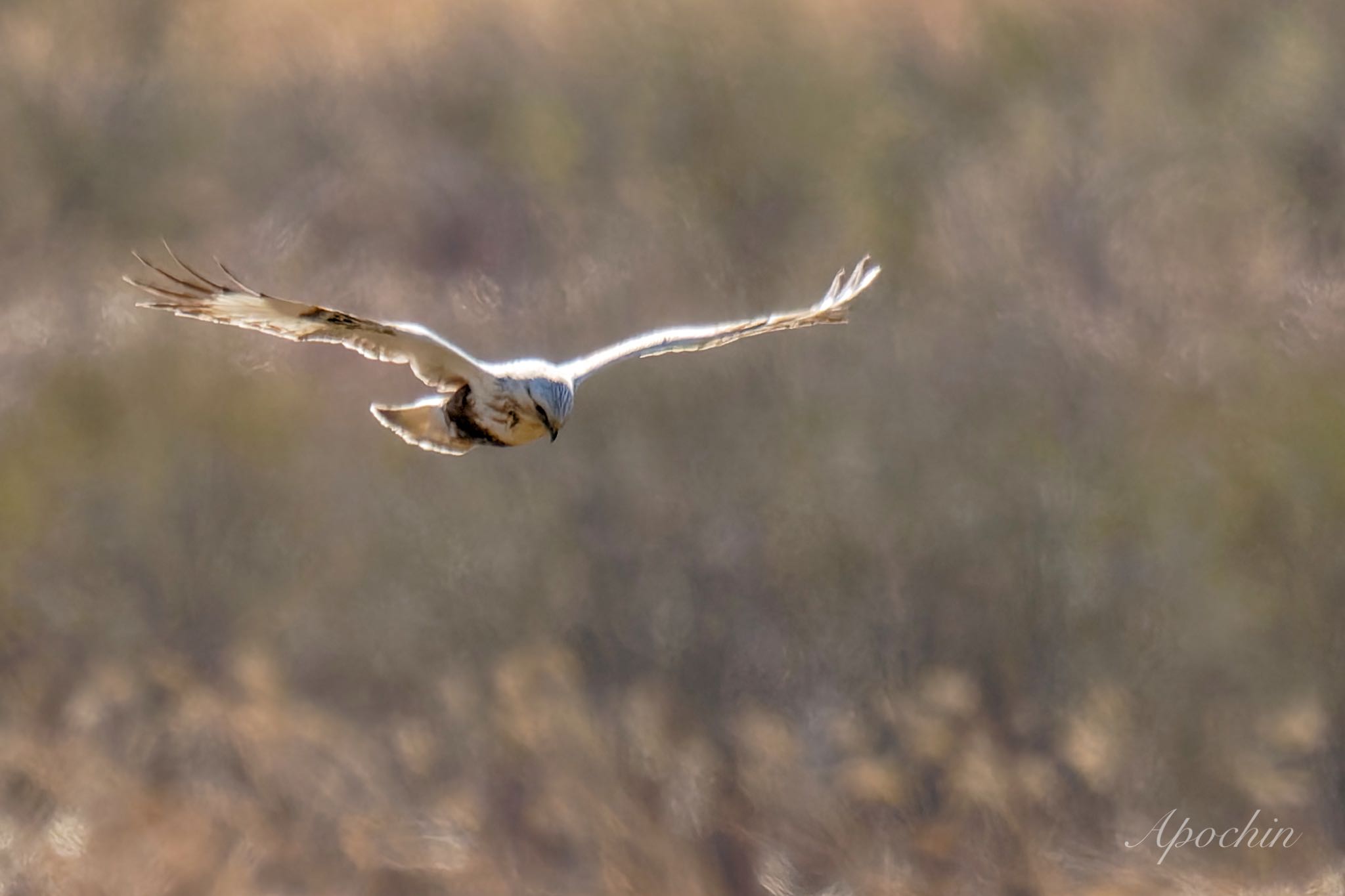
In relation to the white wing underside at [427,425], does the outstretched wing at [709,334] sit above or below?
above

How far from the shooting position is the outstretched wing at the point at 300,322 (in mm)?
5062

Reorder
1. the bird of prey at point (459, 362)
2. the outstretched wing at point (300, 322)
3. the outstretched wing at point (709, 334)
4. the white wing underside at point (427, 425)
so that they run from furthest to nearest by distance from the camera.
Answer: the outstretched wing at point (709, 334), the white wing underside at point (427, 425), the bird of prey at point (459, 362), the outstretched wing at point (300, 322)

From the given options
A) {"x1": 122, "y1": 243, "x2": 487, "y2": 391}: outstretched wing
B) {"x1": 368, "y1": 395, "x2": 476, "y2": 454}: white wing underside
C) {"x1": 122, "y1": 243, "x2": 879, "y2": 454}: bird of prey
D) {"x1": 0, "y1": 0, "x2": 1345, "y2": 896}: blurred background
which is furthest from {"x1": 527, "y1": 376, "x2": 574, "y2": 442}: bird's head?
{"x1": 0, "y1": 0, "x2": 1345, "y2": 896}: blurred background

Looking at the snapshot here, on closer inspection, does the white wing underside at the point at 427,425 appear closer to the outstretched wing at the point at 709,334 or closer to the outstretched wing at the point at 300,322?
the outstretched wing at the point at 300,322

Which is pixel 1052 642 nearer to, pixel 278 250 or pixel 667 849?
pixel 667 849

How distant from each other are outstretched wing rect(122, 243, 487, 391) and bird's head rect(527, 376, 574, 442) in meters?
0.17

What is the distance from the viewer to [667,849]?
9664 millimetres

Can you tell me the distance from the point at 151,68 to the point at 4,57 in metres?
0.80

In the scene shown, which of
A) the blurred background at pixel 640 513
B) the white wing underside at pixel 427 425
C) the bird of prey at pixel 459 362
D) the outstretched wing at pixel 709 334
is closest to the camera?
the bird of prey at pixel 459 362

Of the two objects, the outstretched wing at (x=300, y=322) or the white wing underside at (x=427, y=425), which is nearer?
the outstretched wing at (x=300, y=322)

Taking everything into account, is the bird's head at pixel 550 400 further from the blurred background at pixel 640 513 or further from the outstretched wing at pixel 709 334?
the blurred background at pixel 640 513

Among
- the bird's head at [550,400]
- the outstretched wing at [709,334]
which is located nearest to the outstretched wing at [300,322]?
the bird's head at [550,400]

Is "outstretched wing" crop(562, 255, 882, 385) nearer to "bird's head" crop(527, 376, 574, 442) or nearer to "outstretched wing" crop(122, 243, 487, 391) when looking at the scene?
"bird's head" crop(527, 376, 574, 442)

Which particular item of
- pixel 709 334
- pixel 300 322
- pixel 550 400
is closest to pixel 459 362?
pixel 550 400
